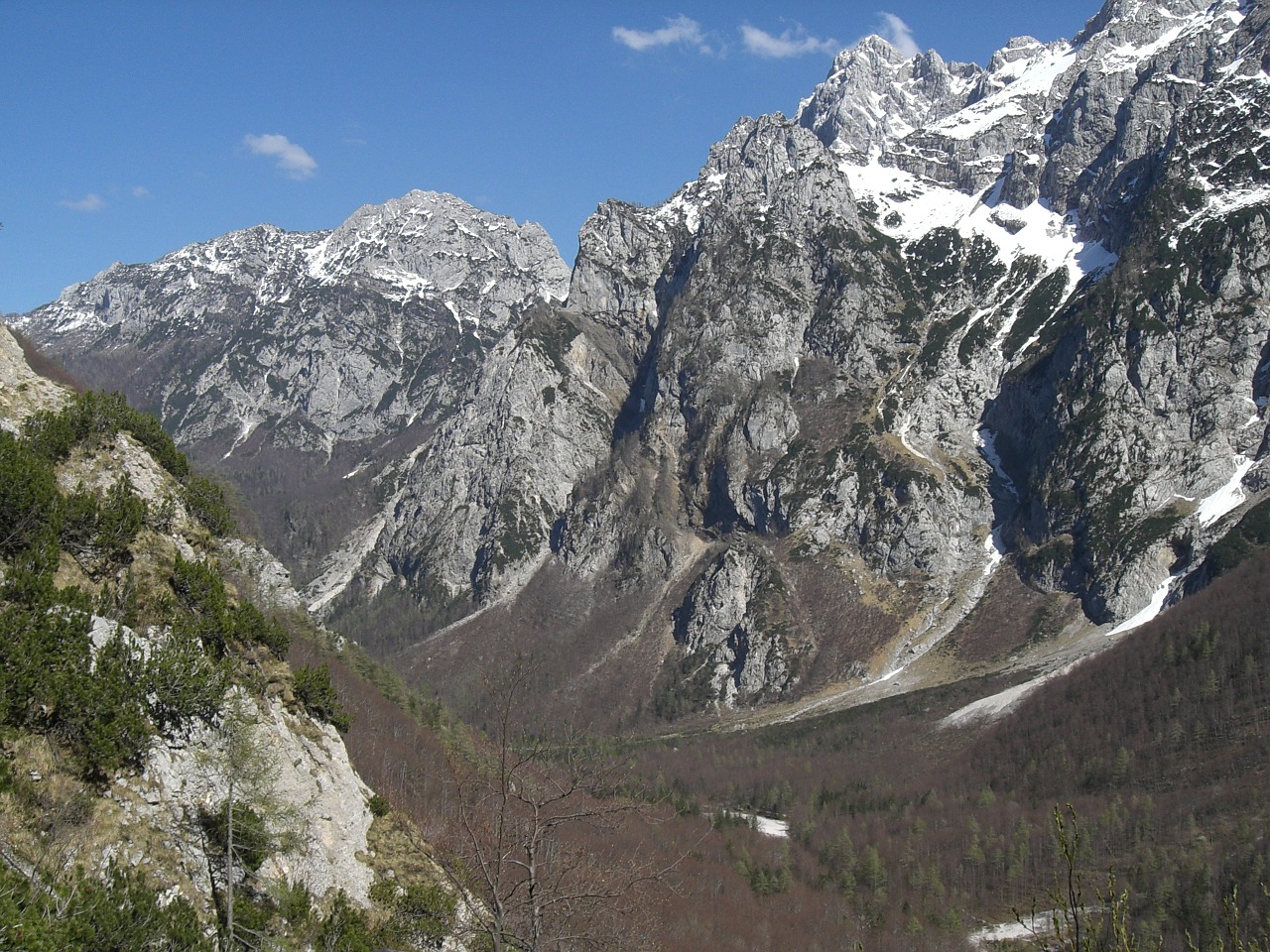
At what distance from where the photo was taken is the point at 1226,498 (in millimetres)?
175875

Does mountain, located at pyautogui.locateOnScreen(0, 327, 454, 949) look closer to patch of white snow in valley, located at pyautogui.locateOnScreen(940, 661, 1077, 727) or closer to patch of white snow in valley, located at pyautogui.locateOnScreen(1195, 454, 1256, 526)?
patch of white snow in valley, located at pyautogui.locateOnScreen(940, 661, 1077, 727)

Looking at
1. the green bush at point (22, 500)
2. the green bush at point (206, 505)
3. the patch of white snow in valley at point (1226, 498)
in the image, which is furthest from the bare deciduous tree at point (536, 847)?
the patch of white snow in valley at point (1226, 498)

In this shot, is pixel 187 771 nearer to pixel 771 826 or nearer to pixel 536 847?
pixel 536 847

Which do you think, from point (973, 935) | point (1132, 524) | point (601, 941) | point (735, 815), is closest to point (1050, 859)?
point (973, 935)

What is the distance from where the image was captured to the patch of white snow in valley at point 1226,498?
173000mm

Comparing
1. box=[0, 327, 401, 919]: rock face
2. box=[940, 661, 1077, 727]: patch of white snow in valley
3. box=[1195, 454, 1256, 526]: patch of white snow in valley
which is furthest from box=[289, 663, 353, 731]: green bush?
box=[1195, 454, 1256, 526]: patch of white snow in valley

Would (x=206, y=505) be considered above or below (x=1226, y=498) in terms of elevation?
below

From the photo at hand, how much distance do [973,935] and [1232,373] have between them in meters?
146

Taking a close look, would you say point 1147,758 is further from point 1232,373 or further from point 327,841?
point 327,841

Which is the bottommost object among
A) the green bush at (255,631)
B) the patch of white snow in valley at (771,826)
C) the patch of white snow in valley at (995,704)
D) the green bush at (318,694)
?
the patch of white snow in valley at (771,826)

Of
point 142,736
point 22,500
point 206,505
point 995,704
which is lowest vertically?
point 995,704

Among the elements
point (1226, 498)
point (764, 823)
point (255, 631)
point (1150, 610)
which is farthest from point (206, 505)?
point (1226, 498)

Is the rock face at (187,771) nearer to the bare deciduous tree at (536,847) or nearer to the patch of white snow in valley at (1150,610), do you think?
the bare deciduous tree at (536,847)

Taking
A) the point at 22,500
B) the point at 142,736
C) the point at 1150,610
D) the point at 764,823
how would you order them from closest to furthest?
the point at 142,736, the point at 22,500, the point at 764,823, the point at 1150,610
